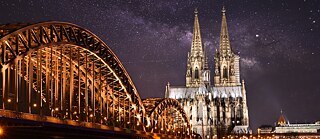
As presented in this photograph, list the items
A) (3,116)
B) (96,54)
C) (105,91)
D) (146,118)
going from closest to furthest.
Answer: (3,116), (96,54), (105,91), (146,118)

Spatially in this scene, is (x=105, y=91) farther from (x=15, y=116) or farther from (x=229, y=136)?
(x=229, y=136)

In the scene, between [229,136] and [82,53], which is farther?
[229,136]

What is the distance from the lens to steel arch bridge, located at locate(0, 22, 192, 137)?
170 ft

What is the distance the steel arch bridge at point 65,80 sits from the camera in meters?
51.8

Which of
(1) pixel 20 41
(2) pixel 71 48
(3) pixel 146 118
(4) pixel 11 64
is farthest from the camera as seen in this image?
(3) pixel 146 118

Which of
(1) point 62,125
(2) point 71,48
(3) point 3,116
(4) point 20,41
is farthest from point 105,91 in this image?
(3) point 3,116

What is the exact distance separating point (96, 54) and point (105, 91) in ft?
40.4

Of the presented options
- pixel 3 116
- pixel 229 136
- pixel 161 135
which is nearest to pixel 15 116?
pixel 3 116

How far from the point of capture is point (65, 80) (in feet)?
217

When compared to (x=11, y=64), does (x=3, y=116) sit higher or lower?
lower

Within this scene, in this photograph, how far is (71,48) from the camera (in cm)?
6656

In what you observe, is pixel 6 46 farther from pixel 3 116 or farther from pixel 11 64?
pixel 3 116

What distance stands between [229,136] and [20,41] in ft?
483

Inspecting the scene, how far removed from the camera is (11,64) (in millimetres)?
50469
